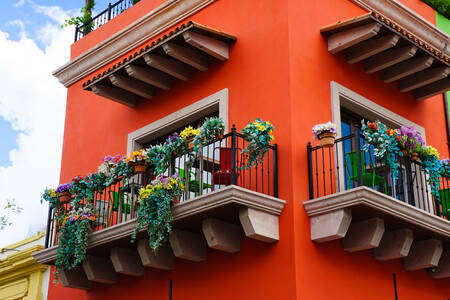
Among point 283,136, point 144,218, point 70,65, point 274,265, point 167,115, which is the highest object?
point 70,65

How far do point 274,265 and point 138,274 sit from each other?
2.53 m

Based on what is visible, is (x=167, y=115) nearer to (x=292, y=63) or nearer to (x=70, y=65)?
(x=292, y=63)

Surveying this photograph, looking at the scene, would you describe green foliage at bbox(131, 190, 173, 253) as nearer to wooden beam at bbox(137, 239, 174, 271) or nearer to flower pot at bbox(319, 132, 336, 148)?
wooden beam at bbox(137, 239, 174, 271)

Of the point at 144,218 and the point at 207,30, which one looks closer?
the point at 144,218

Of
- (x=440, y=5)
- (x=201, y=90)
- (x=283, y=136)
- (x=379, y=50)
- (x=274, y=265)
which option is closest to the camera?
(x=274, y=265)

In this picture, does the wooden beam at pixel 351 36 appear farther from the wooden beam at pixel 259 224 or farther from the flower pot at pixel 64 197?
the flower pot at pixel 64 197

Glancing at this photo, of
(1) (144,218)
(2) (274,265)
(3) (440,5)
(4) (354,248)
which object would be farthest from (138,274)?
(3) (440,5)

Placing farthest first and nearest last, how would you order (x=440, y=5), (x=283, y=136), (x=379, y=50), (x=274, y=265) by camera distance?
(x=440, y=5) → (x=379, y=50) → (x=283, y=136) → (x=274, y=265)

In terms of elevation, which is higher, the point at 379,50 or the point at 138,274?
the point at 379,50

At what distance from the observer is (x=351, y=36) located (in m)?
10.0

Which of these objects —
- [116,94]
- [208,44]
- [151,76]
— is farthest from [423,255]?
[116,94]

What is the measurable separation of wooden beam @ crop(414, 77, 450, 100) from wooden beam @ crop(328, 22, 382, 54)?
2123 millimetres

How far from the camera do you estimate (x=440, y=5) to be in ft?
45.3

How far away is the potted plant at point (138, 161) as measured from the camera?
10.1m
